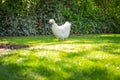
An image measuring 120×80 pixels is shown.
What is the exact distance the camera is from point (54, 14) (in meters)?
24.1

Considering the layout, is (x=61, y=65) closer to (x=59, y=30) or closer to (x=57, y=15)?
(x=59, y=30)

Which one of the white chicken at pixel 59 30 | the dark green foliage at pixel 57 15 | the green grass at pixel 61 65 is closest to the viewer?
the green grass at pixel 61 65

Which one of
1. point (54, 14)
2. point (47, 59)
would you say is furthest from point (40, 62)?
point (54, 14)

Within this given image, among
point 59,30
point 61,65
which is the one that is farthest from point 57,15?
point 61,65

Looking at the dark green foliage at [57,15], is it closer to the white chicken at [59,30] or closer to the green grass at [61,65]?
the white chicken at [59,30]

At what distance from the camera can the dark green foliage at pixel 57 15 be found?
21.8 meters

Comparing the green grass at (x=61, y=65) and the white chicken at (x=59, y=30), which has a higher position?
the green grass at (x=61, y=65)

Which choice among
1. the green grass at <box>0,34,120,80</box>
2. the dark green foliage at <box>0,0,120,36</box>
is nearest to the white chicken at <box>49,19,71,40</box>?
the dark green foliage at <box>0,0,120,36</box>

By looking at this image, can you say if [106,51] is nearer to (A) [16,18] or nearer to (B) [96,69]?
(B) [96,69]

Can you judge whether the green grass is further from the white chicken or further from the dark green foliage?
the dark green foliage

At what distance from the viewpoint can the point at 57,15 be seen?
24.2 metres

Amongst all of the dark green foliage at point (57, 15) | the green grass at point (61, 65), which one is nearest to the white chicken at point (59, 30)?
the dark green foliage at point (57, 15)

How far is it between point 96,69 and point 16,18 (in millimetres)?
13888

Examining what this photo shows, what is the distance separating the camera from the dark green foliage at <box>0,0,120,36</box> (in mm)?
21797
